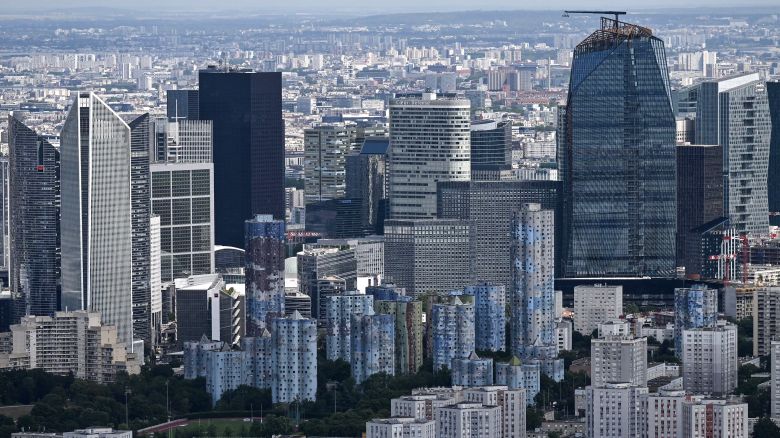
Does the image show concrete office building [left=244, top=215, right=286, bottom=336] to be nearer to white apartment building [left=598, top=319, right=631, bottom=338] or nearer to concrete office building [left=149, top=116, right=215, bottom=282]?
concrete office building [left=149, top=116, right=215, bottom=282]

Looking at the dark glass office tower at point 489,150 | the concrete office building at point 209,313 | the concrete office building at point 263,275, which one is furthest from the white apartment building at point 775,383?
the dark glass office tower at point 489,150

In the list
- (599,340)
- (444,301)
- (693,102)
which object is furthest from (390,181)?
(599,340)

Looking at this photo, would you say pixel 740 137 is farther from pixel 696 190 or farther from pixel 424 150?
pixel 424 150

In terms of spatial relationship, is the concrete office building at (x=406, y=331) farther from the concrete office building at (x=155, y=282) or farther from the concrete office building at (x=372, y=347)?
the concrete office building at (x=155, y=282)

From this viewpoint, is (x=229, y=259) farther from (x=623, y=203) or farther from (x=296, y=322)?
(x=296, y=322)

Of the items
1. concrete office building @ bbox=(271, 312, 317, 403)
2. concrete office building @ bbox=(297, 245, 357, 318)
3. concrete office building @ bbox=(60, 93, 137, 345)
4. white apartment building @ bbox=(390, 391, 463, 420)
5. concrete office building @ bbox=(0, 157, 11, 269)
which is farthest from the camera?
concrete office building @ bbox=(0, 157, 11, 269)

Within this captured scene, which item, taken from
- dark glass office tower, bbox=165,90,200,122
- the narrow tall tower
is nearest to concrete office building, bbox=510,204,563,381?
the narrow tall tower
